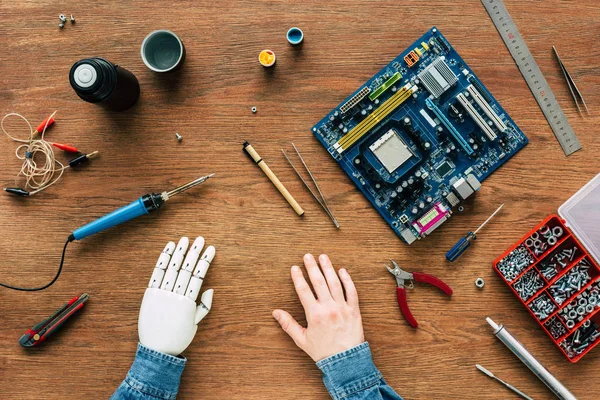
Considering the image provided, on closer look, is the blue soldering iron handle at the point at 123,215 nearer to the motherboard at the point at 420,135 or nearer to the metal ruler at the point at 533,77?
the motherboard at the point at 420,135

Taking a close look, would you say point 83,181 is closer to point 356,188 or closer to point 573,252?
point 356,188

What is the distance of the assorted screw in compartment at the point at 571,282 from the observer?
150 cm

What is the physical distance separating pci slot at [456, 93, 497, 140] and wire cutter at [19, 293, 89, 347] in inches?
56.6

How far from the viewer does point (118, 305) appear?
5.04 ft

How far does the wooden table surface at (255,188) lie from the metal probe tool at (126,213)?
0.06 metres

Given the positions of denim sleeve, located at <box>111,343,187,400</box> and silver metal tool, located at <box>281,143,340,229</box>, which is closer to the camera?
denim sleeve, located at <box>111,343,187,400</box>

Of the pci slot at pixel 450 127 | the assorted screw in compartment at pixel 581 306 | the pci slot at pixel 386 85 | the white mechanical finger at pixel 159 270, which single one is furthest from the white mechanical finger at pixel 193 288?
the assorted screw in compartment at pixel 581 306

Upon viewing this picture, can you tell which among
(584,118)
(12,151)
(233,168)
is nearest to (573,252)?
(584,118)

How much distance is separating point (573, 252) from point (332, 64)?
104 centimetres

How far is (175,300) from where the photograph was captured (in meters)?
1.46

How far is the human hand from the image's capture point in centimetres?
148

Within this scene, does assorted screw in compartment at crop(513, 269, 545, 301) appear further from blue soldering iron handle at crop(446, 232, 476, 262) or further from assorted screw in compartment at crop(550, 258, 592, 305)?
blue soldering iron handle at crop(446, 232, 476, 262)

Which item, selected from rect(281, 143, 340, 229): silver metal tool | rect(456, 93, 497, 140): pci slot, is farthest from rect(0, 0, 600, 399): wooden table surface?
rect(456, 93, 497, 140): pci slot

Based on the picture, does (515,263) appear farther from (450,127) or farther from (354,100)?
(354,100)
